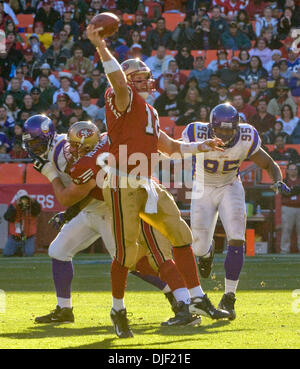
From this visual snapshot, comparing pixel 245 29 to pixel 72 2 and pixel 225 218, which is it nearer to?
pixel 72 2

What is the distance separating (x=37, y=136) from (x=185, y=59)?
10276 millimetres

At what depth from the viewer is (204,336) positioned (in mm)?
5414

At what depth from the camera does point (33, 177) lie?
13.8 meters

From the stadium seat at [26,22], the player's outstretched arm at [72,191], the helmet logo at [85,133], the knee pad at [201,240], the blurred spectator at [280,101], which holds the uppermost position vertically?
the stadium seat at [26,22]

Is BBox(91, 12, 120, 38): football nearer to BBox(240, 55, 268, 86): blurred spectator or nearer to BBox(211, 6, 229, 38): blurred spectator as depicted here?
BBox(240, 55, 268, 86): blurred spectator

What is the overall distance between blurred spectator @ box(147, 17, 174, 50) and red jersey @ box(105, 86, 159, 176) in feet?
37.0

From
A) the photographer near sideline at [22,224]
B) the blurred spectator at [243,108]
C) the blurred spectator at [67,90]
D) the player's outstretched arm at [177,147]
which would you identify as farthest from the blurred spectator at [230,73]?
the player's outstretched arm at [177,147]

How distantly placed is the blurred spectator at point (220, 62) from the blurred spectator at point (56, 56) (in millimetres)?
2878

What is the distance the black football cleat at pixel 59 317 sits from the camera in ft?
20.6

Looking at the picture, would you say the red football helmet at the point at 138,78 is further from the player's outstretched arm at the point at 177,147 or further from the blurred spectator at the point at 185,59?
the blurred spectator at the point at 185,59

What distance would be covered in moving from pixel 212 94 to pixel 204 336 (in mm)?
9985

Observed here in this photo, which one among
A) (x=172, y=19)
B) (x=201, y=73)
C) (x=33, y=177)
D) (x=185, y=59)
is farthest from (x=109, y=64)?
(x=172, y=19)

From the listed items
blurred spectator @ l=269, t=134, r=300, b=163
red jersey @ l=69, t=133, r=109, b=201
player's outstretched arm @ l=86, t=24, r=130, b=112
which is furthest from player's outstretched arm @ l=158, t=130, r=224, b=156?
blurred spectator @ l=269, t=134, r=300, b=163

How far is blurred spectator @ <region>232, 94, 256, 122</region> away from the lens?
14391 mm
